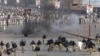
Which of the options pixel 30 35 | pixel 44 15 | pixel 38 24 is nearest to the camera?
pixel 30 35

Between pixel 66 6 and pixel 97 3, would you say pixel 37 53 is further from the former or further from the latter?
pixel 66 6

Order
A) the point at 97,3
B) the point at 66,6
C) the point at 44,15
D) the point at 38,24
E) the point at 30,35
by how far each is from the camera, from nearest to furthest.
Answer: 1. the point at 30,35
2. the point at 38,24
3. the point at 44,15
4. the point at 97,3
5. the point at 66,6

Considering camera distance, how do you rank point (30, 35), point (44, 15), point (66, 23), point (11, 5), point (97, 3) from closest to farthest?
1. point (30, 35)
2. point (44, 15)
3. point (66, 23)
4. point (97, 3)
5. point (11, 5)

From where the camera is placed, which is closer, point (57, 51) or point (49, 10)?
point (57, 51)

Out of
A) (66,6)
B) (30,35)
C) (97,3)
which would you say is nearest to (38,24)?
(30,35)

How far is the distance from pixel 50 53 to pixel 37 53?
0.80 metres

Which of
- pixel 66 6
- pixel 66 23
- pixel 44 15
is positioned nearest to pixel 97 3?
pixel 66 6

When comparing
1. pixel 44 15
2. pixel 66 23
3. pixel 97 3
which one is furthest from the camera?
pixel 97 3

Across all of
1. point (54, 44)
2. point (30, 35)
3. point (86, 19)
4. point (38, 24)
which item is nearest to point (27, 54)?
point (54, 44)

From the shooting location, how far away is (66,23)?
6706 centimetres

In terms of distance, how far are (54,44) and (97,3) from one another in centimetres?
6382

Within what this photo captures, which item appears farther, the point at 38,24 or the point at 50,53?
the point at 38,24

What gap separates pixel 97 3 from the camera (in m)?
90.9

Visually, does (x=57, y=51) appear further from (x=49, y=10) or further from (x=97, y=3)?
(x=97, y=3)
